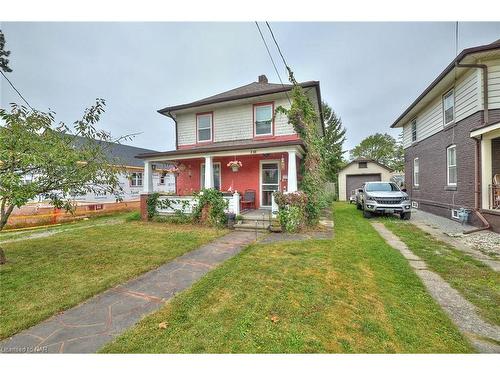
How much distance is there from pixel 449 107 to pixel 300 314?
41.2 ft

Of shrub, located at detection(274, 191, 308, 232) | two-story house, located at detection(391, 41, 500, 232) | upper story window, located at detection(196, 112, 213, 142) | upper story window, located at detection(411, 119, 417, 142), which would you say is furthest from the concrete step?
upper story window, located at detection(411, 119, 417, 142)

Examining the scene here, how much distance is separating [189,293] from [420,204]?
15.3 meters

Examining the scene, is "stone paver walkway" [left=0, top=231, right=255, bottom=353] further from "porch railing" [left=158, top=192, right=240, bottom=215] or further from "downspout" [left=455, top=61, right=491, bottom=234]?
"downspout" [left=455, top=61, right=491, bottom=234]

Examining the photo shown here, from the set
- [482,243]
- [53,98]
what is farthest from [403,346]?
[53,98]

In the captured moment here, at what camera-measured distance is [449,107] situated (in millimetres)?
10531

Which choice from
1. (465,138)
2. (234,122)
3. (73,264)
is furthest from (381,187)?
(73,264)

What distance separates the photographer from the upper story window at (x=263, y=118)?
11492 millimetres

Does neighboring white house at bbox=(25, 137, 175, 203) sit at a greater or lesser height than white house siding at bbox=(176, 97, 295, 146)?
lesser

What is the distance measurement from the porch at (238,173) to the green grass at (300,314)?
465 centimetres

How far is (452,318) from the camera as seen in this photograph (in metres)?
2.92

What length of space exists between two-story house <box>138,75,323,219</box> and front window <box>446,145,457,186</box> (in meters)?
6.63

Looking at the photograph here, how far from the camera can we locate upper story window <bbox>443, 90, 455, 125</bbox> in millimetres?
10215

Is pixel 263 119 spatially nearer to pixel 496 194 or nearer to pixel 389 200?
pixel 389 200
